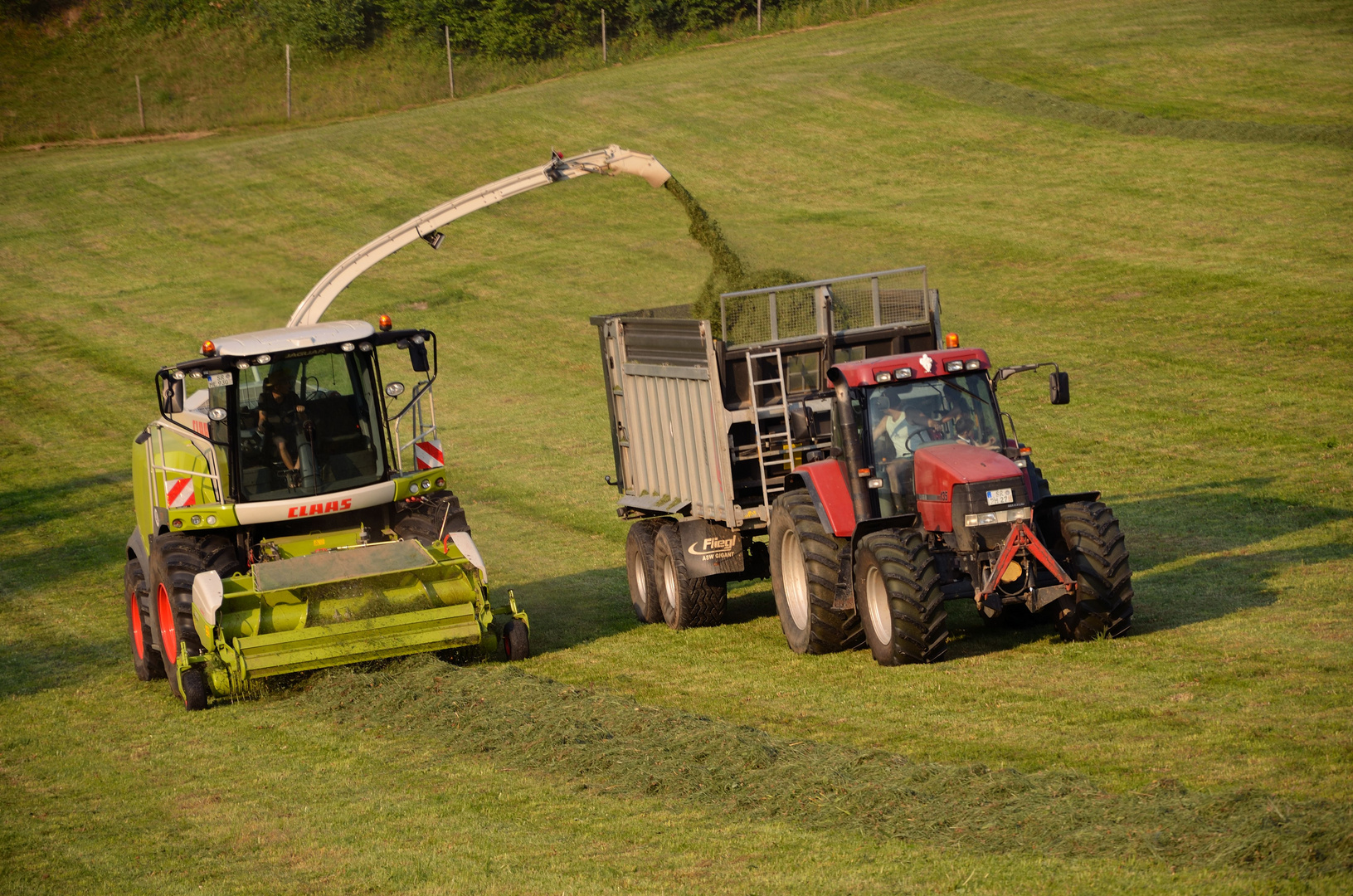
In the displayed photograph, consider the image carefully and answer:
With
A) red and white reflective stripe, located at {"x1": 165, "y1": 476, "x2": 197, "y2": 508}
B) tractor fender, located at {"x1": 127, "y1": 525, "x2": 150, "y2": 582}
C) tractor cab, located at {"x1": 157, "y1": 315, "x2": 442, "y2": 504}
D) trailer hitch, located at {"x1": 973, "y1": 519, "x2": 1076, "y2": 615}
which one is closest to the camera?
trailer hitch, located at {"x1": 973, "y1": 519, "x2": 1076, "y2": 615}

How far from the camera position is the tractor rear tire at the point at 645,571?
1469 centimetres

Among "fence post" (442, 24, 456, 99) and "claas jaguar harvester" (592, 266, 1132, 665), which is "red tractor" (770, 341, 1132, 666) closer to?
"claas jaguar harvester" (592, 266, 1132, 665)

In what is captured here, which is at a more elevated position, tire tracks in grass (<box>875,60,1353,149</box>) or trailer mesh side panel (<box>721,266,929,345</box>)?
tire tracks in grass (<box>875,60,1353,149</box>)

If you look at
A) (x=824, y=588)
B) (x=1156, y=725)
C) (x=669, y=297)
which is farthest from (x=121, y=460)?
(x=1156, y=725)

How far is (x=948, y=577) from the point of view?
1126 cm

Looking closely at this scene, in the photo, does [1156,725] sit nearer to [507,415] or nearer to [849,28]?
[507,415]

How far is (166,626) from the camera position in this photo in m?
12.9

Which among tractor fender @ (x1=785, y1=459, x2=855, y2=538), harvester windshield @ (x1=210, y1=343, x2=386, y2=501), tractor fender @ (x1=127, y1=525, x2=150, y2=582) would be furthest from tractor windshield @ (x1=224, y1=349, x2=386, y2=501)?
tractor fender @ (x1=785, y1=459, x2=855, y2=538)

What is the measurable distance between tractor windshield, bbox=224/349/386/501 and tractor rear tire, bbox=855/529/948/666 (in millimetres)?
4848

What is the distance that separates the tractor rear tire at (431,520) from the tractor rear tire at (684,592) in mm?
2008

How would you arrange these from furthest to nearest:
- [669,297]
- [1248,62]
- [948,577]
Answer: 1. [1248,62]
2. [669,297]
3. [948,577]

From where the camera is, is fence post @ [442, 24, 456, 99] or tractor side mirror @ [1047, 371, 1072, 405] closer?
tractor side mirror @ [1047, 371, 1072, 405]

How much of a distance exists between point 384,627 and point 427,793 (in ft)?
9.93

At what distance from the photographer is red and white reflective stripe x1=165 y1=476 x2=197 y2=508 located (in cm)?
1338
